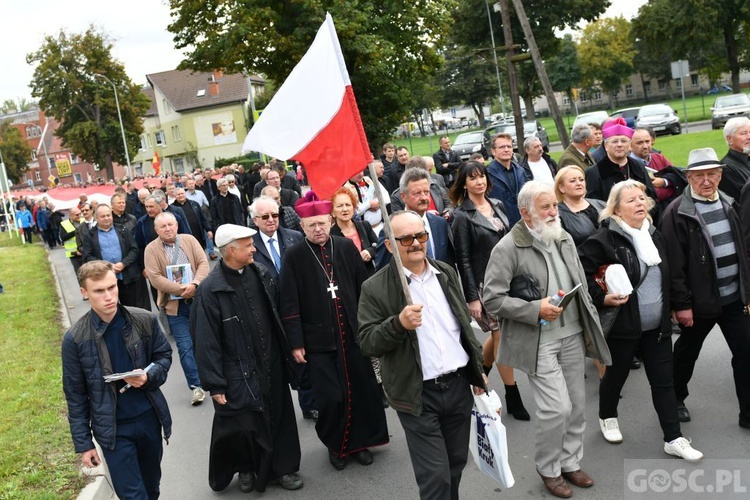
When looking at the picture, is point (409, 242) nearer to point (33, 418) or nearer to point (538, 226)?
point (538, 226)

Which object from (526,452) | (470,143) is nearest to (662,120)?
(470,143)

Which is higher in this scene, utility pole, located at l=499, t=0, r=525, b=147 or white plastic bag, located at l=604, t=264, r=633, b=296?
utility pole, located at l=499, t=0, r=525, b=147

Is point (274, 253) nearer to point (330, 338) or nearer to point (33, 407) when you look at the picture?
point (330, 338)

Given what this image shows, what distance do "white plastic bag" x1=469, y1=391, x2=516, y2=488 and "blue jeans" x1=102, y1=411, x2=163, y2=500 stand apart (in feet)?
6.79

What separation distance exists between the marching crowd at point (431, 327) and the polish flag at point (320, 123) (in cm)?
45

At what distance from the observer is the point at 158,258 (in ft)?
25.9

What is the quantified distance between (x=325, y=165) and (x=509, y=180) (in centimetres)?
479

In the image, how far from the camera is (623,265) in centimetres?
544

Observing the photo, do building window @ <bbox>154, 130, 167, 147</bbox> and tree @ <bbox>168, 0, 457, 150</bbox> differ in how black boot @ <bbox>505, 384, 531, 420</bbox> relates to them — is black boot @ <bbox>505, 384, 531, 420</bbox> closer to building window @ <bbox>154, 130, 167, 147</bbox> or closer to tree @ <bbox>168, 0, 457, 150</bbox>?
tree @ <bbox>168, 0, 457, 150</bbox>

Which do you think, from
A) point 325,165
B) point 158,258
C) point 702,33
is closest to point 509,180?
point 158,258

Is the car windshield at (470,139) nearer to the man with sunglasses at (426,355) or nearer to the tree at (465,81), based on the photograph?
the man with sunglasses at (426,355)

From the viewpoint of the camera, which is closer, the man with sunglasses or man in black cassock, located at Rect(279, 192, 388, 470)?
the man with sunglasses

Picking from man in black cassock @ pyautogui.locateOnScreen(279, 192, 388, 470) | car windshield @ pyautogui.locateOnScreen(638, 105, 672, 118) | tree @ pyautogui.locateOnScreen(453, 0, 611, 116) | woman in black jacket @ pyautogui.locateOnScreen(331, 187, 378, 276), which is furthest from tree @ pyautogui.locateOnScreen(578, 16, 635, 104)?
man in black cassock @ pyautogui.locateOnScreen(279, 192, 388, 470)

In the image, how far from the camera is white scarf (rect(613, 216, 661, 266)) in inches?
213
